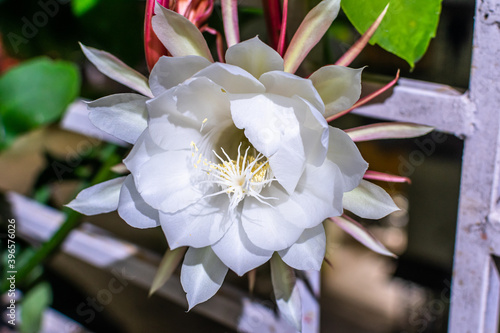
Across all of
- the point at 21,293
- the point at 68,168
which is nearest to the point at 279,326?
the point at 68,168

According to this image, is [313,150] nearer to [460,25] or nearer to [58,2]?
[58,2]

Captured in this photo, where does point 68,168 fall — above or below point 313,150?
below

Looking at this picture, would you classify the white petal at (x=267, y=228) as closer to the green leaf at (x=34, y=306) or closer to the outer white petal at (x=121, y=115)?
the outer white petal at (x=121, y=115)

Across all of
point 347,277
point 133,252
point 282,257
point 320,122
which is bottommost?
point 347,277

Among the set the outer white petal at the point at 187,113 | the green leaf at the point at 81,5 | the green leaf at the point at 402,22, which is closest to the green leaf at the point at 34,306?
the green leaf at the point at 81,5

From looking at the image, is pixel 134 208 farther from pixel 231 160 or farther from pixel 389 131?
pixel 389 131

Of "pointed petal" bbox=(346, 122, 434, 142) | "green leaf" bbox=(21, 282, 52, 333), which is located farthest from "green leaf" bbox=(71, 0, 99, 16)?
"green leaf" bbox=(21, 282, 52, 333)
